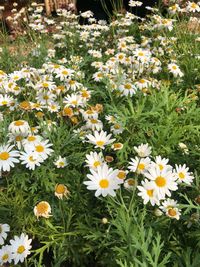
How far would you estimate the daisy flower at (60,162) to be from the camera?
7.00 feet

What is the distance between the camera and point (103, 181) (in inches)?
66.2

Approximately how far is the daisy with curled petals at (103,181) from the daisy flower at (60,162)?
463 millimetres

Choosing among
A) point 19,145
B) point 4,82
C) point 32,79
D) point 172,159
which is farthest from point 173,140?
point 4,82

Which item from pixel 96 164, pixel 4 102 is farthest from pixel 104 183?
pixel 4 102

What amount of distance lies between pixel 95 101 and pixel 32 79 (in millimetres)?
528

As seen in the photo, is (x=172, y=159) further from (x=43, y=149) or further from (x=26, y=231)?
(x=26, y=231)

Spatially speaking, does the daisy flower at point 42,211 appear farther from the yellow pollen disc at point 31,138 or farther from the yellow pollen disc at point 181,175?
the yellow pollen disc at point 181,175

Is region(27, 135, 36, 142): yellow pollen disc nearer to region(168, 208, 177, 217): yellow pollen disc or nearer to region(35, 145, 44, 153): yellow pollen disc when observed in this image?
region(35, 145, 44, 153): yellow pollen disc

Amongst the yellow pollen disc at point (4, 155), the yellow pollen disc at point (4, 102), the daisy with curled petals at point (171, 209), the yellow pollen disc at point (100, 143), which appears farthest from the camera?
the yellow pollen disc at point (4, 102)

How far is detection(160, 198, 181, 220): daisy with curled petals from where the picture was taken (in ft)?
5.70

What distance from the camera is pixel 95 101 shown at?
294 centimetres

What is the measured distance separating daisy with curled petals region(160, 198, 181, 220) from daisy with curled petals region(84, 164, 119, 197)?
12.3 inches

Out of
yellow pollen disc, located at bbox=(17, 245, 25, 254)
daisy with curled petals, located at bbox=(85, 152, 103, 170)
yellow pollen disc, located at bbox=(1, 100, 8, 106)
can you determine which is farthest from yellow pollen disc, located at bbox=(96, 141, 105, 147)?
yellow pollen disc, located at bbox=(1, 100, 8, 106)

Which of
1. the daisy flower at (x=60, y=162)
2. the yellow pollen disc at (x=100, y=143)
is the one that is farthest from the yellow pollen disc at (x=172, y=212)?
the daisy flower at (x=60, y=162)
